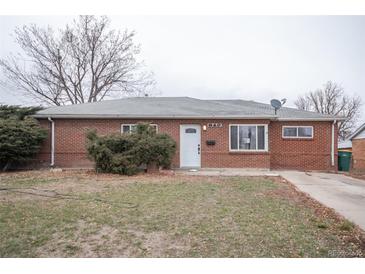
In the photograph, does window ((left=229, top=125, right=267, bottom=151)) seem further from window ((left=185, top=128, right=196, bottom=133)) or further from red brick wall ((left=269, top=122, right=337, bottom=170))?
window ((left=185, top=128, right=196, bottom=133))

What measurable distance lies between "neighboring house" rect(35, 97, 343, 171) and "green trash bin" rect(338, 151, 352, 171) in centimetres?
102

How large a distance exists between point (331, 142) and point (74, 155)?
12736mm

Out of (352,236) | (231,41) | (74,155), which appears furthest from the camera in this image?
(74,155)

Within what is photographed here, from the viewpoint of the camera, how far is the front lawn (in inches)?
132

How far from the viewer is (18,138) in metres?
11.1

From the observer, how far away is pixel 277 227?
→ 4121 mm

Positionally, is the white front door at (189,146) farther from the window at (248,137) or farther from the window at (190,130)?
the window at (248,137)

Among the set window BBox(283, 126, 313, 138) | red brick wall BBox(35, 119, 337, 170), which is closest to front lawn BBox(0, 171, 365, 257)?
red brick wall BBox(35, 119, 337, 170)

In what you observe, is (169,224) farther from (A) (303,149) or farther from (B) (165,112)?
(A) (303,149)

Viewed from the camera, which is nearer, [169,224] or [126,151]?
[169,224]

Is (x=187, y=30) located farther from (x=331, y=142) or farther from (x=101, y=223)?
(x=331, y=142)

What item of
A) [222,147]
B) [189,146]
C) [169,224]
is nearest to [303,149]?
[222,147]

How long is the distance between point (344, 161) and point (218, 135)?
23.2 ft

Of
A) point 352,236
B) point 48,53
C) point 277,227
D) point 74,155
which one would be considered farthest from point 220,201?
point 48,53
